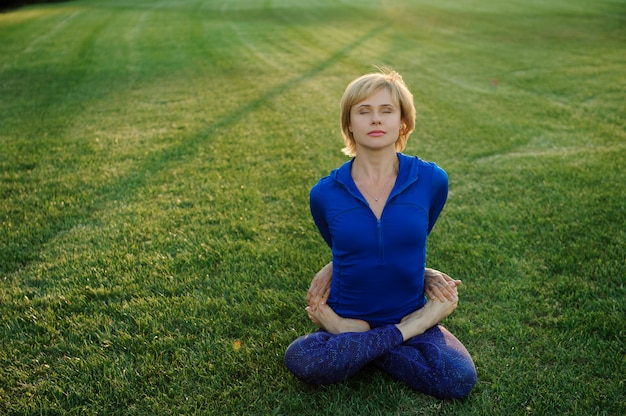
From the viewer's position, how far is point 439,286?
3088 mm

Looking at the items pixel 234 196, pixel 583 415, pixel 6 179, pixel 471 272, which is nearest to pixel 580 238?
pixel 471 272

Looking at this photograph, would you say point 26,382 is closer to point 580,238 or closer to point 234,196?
point 234,196

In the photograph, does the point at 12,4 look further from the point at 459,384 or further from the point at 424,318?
the point at 459,384

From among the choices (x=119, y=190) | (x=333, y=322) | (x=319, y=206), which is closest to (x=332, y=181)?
(x=319, y=206)

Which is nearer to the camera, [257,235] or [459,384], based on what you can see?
[459,384]

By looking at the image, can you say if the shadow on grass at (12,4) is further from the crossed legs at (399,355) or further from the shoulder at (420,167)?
the crossed legs at (399,355)

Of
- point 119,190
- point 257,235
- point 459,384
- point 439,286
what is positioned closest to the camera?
point 459,384

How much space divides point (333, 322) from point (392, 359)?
37 cm

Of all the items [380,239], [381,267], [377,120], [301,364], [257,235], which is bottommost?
[257,235]

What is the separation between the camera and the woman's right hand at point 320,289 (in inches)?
122

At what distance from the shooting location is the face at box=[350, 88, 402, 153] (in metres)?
2.86

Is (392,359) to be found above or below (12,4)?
below

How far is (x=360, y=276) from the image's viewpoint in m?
2.95

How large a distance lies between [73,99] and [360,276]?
7.76 m
